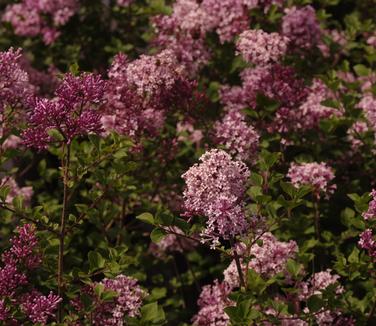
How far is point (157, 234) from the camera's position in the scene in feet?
9.86

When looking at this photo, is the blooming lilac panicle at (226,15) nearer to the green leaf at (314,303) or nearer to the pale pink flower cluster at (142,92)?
the pale pink flower cluster at (142,92)

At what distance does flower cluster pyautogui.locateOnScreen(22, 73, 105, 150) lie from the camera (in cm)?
292

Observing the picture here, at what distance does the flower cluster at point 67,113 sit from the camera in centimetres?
292

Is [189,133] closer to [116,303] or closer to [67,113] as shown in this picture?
[116,303]

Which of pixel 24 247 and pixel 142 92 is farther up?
pixel 142 92

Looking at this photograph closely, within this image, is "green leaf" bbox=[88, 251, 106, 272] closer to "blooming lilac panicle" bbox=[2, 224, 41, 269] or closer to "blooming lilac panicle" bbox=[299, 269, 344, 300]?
"blooming lilac panicle" bbox=[2, 224, 41, 269]

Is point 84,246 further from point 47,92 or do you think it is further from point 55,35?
point 55,35

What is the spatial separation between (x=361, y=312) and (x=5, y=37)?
13.5 ft

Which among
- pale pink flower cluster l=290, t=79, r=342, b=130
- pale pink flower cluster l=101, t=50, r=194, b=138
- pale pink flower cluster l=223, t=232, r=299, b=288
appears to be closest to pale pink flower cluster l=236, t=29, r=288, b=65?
pale pink flower cluster l=290, t=79, r=342, b=130

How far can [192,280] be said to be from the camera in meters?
4.86

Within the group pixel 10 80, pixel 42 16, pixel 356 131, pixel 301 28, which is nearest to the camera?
pixel 10 80

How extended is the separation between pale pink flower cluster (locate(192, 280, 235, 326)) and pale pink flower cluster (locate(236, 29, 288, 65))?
1.43 metres

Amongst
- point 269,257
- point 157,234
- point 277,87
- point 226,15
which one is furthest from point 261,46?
point 157,234

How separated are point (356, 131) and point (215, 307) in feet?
5.24
